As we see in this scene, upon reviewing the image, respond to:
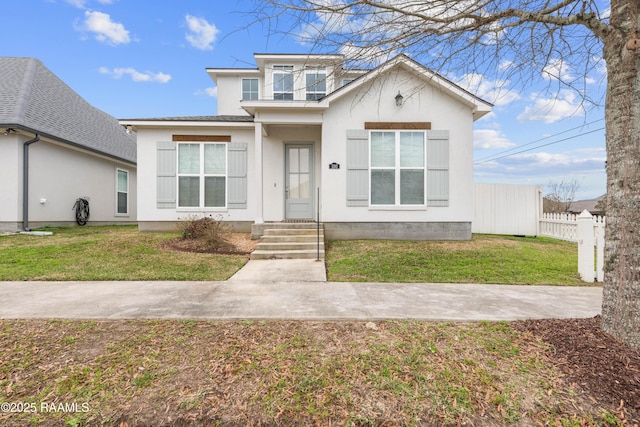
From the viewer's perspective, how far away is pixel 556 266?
20.0ft

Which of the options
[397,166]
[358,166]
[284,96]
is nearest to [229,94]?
[284,96]

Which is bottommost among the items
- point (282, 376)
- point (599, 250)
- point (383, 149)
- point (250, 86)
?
point (282, 376)

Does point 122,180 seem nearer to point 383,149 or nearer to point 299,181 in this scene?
point 299,181

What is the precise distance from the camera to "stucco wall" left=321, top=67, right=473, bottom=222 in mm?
8750

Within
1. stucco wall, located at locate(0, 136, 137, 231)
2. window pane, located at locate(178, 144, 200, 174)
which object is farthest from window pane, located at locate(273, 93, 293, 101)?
stucco wall, located at locate(0, 136, 137, 231)

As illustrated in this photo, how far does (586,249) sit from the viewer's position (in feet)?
16.8

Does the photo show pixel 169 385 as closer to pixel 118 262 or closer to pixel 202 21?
pixel 118 262

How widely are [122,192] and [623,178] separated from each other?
57.7 ft

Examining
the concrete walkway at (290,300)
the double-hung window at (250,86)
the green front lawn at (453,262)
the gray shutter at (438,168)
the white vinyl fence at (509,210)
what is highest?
the double-hung window at (250,86)

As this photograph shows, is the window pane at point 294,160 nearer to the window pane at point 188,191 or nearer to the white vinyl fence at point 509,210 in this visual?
the window pane at point 188,191

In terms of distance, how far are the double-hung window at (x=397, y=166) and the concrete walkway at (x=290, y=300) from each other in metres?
4.35

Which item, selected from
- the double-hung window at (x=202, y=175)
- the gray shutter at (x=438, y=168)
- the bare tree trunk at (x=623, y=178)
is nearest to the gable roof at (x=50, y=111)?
the double-hung window at (x=202, y=175)

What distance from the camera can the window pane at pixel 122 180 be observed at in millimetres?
14656

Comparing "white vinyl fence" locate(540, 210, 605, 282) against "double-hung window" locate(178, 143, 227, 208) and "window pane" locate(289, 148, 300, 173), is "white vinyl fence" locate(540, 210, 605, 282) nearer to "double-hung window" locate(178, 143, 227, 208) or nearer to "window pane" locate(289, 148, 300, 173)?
"window pane" locate(289, 148, 300, 173)
